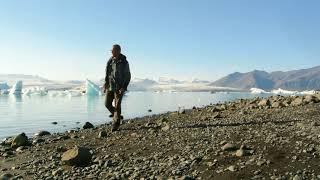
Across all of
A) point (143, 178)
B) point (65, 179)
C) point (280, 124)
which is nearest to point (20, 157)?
point (65, 179)

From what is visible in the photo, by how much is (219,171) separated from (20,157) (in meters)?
6.19

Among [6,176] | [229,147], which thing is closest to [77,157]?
[6,176]

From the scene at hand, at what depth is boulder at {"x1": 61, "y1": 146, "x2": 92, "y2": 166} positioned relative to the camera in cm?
1059

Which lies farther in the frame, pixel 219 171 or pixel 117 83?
pixel 117 83

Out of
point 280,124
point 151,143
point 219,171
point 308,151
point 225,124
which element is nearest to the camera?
point 219,171

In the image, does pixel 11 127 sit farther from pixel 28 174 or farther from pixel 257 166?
pixel 257 166

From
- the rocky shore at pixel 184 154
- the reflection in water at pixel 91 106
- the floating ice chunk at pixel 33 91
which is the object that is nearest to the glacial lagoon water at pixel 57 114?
the reflection in water at pixel 91 106

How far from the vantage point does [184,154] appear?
10.5 metres

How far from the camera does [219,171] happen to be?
8984mm

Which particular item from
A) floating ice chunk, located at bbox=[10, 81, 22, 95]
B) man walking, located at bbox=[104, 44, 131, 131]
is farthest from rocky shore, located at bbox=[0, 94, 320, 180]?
floating ice chunk, located at bbox=[10, 81, 22, 95]

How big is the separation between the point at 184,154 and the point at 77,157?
2491 mm

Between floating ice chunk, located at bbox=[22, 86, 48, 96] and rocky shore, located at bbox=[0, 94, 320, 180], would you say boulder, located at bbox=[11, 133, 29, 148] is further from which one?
floating ice chunk, located at bbox=[22, 86, 48, 96]

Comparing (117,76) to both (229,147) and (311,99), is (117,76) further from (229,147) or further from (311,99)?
(311,99)

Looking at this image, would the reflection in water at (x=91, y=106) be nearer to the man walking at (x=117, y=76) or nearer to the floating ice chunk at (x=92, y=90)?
the man walking at (x=117, y=76)
